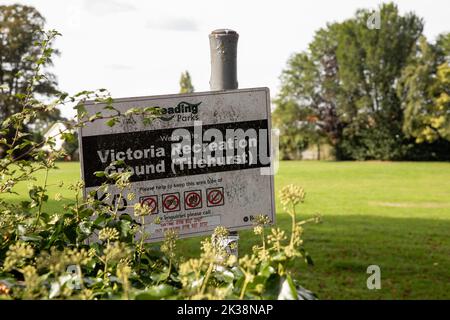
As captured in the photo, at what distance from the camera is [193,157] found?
3.66 meters

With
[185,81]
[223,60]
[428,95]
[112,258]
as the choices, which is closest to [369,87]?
[428,95]

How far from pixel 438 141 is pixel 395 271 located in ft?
148

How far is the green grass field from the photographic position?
28.2ft

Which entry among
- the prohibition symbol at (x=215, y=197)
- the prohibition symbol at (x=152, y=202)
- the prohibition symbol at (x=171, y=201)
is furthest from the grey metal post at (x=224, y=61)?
the prohibition symbol at (x=152, y=202)

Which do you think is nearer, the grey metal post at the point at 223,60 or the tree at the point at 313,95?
the grey metal post at the point at 223,60

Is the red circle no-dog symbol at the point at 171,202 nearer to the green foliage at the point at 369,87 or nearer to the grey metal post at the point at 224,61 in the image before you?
the grey metal post at the point at 224,61

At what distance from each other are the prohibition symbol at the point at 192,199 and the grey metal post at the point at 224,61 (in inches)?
13.3

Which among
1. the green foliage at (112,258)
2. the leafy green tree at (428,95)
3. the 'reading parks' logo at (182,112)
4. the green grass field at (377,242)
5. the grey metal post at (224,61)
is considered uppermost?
the leafy green tree at (428,95)

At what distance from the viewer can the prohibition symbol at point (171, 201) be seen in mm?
3613

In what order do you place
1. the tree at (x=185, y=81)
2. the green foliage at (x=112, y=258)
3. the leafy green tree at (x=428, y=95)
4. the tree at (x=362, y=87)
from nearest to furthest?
the green foliage at (x=112, y=258), the leafy green tree at (x=428, y=95), the tree at (x=362, y=87), the tree at (x=185, y=81)

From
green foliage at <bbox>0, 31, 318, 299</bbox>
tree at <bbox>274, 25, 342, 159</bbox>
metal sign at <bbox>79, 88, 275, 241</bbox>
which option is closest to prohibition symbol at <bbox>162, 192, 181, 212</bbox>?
metal sign at <bbox>79, 88, 275, 241</bbox>

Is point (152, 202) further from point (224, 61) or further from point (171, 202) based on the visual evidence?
point (224, 61)

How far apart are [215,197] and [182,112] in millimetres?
621

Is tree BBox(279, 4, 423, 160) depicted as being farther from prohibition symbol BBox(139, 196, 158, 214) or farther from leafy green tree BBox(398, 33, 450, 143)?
prohibition symbol BBox(139, 196, 158, 214)
